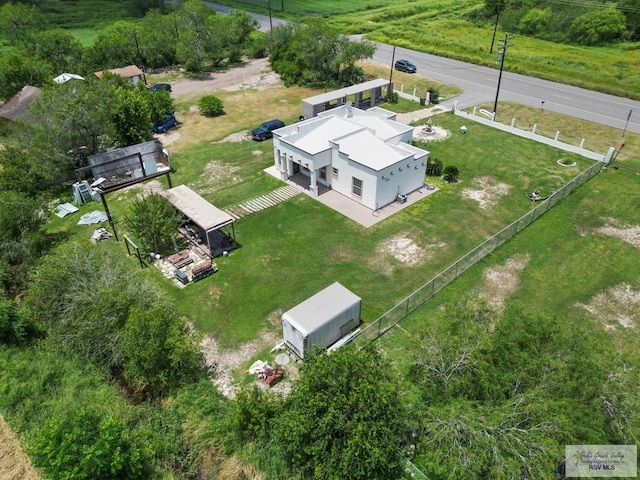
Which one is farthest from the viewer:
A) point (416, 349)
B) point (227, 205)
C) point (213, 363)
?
point (227, 205)

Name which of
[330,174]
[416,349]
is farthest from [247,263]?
[416,349]

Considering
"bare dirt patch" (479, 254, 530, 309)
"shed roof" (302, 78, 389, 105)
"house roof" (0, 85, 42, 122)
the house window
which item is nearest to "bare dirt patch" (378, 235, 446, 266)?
"bare dirt patch" (479, 254, 530, 309)

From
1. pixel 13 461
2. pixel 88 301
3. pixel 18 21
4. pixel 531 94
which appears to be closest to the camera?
pixel 13 461

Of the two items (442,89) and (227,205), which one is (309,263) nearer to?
(227,205)

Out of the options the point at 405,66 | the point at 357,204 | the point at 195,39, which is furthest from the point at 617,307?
the point at 195,39

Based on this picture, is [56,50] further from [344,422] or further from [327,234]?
[344,422]

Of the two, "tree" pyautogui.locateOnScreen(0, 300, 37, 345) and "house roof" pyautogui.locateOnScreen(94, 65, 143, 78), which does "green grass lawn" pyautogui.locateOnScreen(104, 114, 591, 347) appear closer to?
"tree" pyautogui.locateOnScreen(0, 300, 37, 345)
